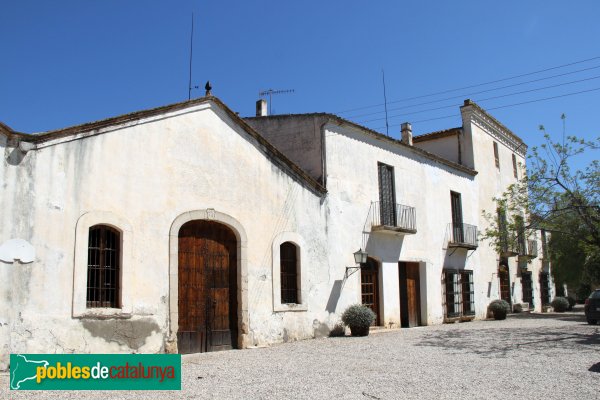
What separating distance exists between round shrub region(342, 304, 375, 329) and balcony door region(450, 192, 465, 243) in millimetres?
7651

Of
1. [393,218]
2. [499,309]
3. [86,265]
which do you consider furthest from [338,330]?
[499,309]

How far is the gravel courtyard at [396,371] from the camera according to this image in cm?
720

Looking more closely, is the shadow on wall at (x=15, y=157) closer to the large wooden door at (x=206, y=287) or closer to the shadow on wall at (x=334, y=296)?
the large wooden door at (x=206, y=287)

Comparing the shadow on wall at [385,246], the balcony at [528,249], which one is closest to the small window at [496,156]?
the balcony at [528,249]

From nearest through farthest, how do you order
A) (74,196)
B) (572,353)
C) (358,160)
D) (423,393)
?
(423,393) < (74,196) < (572,353) < (358,160)

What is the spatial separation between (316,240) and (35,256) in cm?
742

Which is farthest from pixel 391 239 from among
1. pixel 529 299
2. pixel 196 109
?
pixel 529 299

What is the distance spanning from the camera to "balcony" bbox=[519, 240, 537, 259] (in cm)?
2605

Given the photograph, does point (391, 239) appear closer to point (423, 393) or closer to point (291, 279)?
point (291, 279)

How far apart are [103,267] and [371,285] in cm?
913

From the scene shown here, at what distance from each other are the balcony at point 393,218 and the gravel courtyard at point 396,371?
4.20 metres

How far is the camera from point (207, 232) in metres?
12.2

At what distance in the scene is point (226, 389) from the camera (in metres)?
7.49
